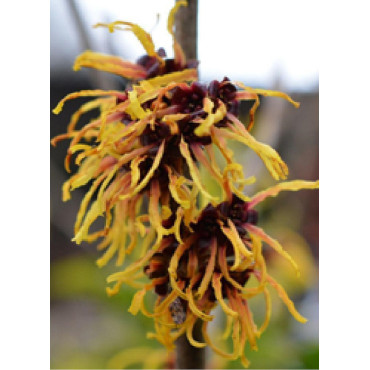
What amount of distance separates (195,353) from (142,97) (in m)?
0.57

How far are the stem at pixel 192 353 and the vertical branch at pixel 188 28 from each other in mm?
602

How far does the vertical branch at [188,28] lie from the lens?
3.20 feet

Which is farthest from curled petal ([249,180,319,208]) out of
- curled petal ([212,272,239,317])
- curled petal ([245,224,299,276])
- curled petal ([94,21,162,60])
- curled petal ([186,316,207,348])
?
curled petal ([94,21,162,60])

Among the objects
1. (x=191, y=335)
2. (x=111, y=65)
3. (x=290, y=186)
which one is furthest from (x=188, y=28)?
(x=191, y=335)

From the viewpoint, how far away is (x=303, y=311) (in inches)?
108

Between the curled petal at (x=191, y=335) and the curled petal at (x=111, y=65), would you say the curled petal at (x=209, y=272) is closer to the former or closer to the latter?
the curled petal at (x=191, y=335)

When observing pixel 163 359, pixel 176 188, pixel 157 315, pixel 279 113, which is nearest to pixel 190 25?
pixel 176 188

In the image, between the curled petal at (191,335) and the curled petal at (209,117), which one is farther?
the curled petal at (191,335)

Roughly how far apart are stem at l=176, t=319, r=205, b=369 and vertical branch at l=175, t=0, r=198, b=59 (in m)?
0.60

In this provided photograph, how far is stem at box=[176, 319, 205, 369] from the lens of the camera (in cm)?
101

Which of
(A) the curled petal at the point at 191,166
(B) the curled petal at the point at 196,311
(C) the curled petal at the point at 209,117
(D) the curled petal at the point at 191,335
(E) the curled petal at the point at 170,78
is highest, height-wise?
(E) the curled petal at the point at 170,78

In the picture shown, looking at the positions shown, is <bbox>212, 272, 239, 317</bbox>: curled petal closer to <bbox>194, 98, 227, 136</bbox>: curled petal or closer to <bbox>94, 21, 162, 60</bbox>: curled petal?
<bbox>194, 98, 227, 136</bbox>: curled petal

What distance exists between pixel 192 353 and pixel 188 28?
0.71m

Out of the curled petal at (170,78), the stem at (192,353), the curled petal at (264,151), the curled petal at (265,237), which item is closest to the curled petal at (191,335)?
the stem at (192,353)
